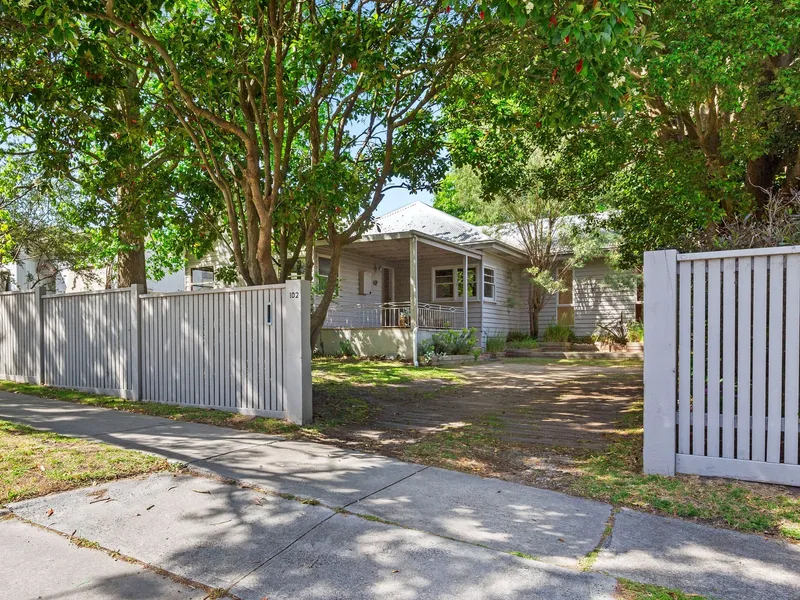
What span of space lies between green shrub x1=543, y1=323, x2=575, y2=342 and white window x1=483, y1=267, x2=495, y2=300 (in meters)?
2.56

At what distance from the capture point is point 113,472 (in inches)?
Answer: 177

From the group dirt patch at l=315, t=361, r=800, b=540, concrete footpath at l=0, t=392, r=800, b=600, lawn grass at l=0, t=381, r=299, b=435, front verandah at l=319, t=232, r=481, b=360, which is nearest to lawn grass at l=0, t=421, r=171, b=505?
concrete footpath at l=0, t=392, r=800, b=600

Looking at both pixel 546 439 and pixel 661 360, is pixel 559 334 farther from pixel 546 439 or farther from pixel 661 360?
pixel 661 360

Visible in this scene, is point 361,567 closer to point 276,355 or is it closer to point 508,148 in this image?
point 276,355

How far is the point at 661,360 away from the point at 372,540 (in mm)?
2711

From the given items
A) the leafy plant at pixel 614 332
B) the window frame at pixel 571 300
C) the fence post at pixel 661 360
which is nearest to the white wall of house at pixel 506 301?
the window frame at pixel 571 300

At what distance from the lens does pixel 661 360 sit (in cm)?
446

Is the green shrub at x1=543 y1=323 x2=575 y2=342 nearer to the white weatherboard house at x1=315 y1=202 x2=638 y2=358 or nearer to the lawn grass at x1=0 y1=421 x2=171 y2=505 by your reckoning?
the white weatherboard house at x1=315 y1=202 x2=638 y2=358

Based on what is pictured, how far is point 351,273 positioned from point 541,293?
7077 millimetres

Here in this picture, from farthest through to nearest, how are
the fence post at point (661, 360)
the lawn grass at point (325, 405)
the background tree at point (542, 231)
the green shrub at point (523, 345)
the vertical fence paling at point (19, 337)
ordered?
the green shrub at point (523, 345)
the background tree at point (542, 231)
the vertical fence paling at point (19, 337)
the lawn grass at point (325, 405)
the fence post at point (661, 360)

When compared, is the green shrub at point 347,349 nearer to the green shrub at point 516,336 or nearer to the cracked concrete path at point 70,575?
the green shrub at point 516,336

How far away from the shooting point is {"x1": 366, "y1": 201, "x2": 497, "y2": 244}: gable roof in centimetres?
1834

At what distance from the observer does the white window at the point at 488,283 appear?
19672 millimetres

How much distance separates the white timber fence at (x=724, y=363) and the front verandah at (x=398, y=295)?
10325mm
